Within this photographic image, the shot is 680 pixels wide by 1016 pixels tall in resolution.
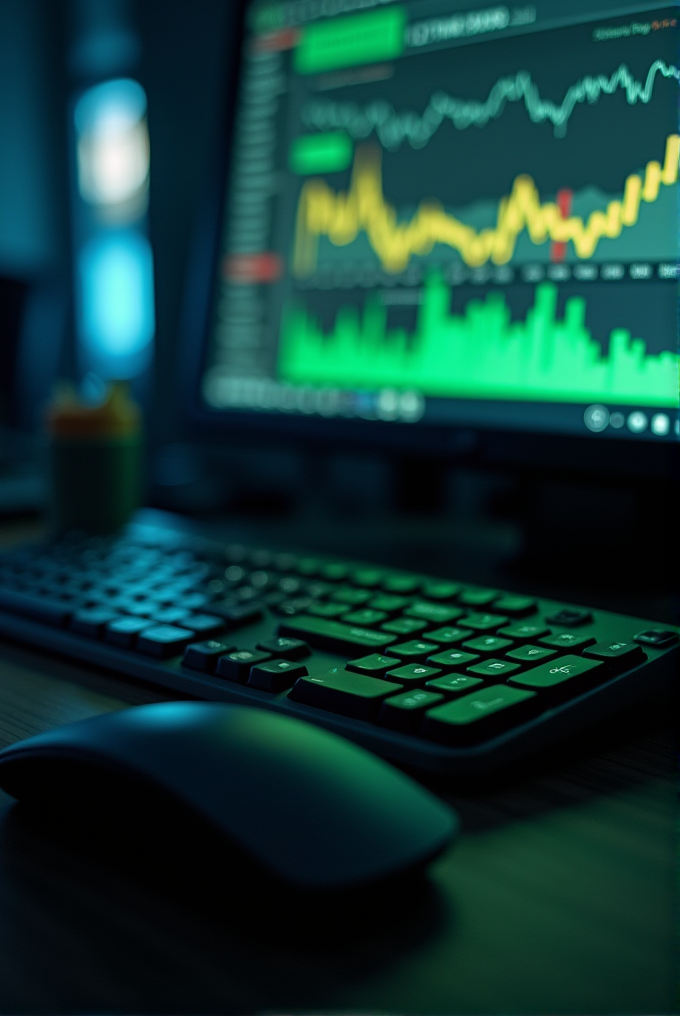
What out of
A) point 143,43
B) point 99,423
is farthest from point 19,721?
point 143,43

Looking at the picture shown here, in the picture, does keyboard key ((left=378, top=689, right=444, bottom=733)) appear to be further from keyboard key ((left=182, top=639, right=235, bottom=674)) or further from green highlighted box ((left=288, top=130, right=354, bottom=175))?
green highlighted box ((left=288, top=130, right=354, bottom=175))

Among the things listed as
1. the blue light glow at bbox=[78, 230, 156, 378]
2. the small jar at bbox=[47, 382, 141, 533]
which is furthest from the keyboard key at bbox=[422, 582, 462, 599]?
the blue light glow at bbox=[78, 230, 156, 378]

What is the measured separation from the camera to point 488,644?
393mm

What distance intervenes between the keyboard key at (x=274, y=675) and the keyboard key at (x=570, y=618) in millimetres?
126

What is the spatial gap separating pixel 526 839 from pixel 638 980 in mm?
70

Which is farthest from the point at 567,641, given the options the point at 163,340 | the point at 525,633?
the point at 163,340

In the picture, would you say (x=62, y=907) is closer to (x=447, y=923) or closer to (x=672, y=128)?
(x=447, y=923)

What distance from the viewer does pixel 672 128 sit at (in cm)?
54

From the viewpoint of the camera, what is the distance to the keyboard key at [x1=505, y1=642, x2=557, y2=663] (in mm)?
376

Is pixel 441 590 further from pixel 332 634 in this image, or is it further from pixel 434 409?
pixel 434 409

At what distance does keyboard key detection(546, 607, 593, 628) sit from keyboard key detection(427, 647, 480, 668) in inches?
2.7

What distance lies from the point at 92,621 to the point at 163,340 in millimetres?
1680

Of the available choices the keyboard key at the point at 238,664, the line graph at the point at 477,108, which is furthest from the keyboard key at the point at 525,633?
the line graph at the point at 477,108

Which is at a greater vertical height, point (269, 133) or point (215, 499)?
point (269, 133)
